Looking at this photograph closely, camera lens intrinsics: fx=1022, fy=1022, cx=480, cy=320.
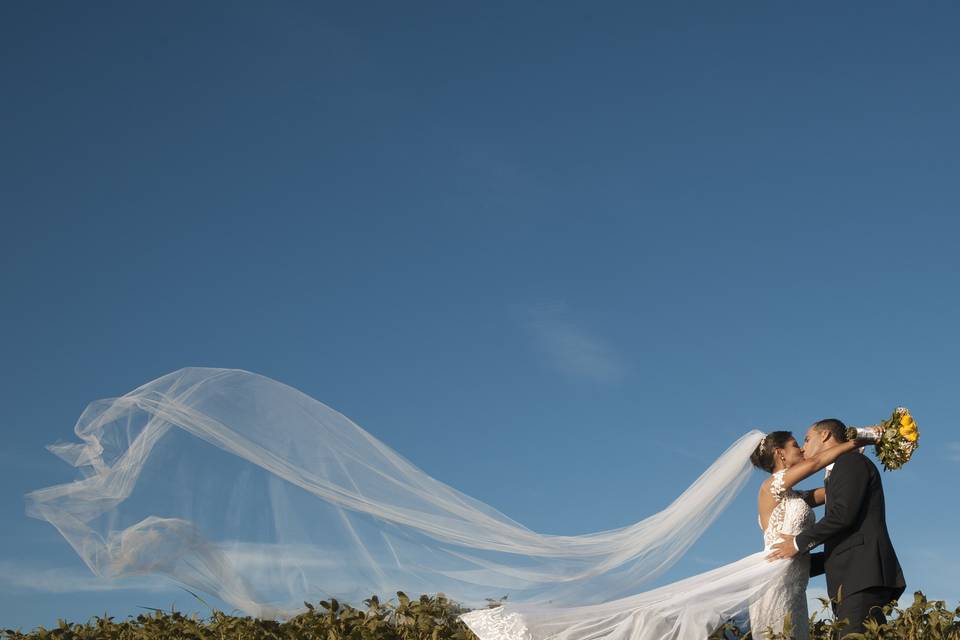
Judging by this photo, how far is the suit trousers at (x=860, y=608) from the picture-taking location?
347 inches

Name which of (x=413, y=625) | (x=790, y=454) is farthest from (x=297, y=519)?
(x=790, y=454)

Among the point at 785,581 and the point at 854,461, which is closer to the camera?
the point at 785,581

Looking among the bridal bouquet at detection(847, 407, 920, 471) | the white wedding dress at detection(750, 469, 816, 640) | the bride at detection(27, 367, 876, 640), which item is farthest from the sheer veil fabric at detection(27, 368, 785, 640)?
the bridal bouquet at detection(847, 407, 920, 471)

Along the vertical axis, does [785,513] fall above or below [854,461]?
below

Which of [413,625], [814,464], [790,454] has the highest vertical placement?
[790,454]

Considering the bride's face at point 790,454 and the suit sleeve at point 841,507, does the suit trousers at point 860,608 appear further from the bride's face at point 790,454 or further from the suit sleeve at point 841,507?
the bride's face at point 790,454

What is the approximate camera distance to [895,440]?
31.1ft

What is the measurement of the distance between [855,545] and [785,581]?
695 mm

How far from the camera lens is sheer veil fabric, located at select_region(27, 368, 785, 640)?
366 inches

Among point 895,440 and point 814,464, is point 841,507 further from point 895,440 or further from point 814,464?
point 895,440

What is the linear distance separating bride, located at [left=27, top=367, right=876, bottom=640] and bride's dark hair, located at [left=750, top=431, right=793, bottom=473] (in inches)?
0.7

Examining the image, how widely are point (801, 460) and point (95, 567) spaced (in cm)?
667

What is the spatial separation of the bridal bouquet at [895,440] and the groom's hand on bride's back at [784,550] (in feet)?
3.96

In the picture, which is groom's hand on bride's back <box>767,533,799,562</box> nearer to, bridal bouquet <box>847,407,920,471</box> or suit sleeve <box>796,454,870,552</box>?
suit sleeve <box>796,454,870,552</box>
